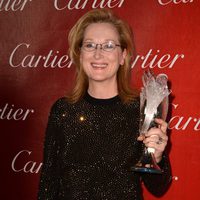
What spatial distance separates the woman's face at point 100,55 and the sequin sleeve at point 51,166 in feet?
0.73

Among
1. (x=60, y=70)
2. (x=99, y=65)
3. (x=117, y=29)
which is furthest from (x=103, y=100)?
(x=60, y=70)

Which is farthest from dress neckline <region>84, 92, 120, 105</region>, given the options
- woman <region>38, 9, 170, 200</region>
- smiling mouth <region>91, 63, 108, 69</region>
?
smiling mouth <region>91, 63, 108, 69</region>

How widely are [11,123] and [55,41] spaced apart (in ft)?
1.74

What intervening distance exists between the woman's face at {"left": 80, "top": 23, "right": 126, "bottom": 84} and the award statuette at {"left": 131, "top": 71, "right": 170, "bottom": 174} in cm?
16

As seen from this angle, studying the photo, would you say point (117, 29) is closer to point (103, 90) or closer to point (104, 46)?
point (104, 46)

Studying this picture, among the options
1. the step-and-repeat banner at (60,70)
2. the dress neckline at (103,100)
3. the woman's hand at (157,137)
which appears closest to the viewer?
the woman's hand at (157,137)

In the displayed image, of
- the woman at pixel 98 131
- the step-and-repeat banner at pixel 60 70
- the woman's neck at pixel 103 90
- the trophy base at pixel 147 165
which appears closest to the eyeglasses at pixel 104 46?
the woman at pixel 98 131

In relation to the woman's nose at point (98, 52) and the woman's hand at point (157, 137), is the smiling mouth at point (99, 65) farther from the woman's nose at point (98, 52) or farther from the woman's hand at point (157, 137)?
the woman's hand at point (157, 137)

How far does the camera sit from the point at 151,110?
1.37 metres

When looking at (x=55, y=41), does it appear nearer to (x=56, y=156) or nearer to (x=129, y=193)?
(x=56, y=156)

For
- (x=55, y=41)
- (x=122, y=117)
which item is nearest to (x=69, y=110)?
(x=122, y=117)

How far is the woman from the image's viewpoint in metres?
1.44

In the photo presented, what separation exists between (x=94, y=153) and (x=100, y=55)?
1.16 ft

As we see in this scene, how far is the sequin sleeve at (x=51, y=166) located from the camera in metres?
1.52
